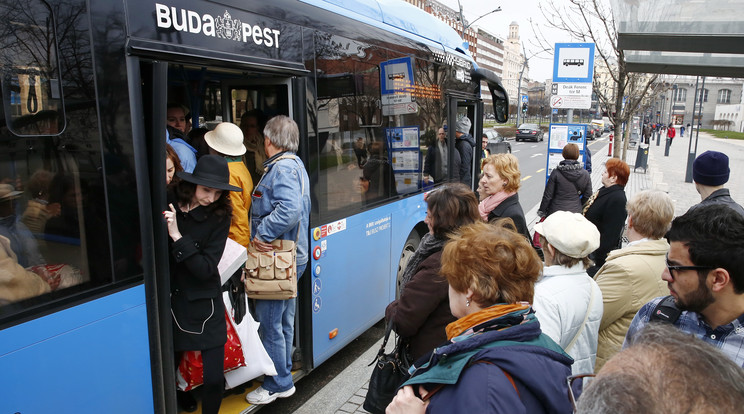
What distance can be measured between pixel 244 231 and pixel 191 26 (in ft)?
4.66

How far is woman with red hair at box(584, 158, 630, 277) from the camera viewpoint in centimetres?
509

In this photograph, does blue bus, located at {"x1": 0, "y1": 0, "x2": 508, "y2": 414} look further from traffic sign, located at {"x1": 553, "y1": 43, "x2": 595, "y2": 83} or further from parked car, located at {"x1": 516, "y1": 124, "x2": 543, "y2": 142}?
parked car, located at {"x1": 516, "y1": 124, "x2": 543, "y2": 142}

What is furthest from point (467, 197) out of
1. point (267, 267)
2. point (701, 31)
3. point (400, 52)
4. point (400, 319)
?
point (701, 31)

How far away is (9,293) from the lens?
210cm

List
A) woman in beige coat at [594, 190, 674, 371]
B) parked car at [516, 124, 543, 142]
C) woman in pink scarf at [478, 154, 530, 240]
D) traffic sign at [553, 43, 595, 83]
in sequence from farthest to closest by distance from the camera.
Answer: parked car at [516, 124, 543, 142], traffic sign at [553, 43, 595, 83], woman in pink scarf at [478, 154, 530, 240], woman in beige coat at [594, 190, 674, 371]

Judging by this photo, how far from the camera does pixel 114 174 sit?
2445mm

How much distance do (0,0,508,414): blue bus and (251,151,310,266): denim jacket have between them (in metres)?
0.27

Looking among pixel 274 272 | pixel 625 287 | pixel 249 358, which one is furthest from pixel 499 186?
pixel 249 358

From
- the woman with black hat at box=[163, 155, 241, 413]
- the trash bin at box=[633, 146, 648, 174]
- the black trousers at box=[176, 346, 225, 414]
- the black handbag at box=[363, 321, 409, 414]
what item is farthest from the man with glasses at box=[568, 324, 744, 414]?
the trash bin at box=[633, 146, 648, 174]

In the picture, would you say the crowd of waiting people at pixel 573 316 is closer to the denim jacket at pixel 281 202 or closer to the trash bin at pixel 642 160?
the denim jacket at pixel 281 202

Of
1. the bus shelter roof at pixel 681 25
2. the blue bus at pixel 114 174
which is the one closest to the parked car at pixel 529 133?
the bus shelter roof at pixel 681 25

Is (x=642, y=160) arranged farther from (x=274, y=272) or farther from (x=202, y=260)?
(x=202, y=260)

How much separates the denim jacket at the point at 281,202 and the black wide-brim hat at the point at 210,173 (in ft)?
1.83

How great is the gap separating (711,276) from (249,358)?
9.20 feet
